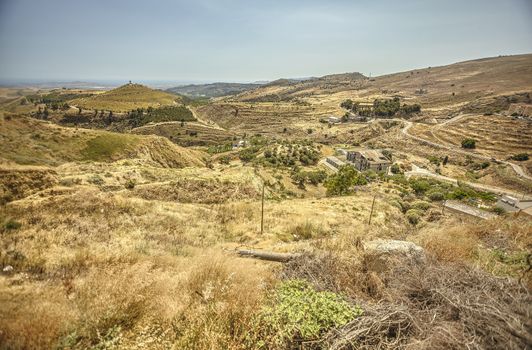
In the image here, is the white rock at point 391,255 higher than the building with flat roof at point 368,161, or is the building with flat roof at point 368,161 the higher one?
the white rock at point 391,255

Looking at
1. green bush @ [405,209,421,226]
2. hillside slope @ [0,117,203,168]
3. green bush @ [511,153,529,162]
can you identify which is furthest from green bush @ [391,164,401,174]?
hillside slope @ [0,117,203,168]

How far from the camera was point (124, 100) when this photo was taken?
130250 mm

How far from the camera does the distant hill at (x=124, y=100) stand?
111 meters

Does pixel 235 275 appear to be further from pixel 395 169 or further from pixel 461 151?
pixel 461 151

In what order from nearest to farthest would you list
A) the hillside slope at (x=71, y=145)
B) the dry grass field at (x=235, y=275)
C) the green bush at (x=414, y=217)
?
the dry grass field at (x=235, y=275), the green bush at (x=414, y=217), the hillside slope at (x=71, y=145)

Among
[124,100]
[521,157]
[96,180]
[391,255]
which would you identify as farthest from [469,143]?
[124,100]

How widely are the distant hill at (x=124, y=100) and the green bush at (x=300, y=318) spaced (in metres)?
119

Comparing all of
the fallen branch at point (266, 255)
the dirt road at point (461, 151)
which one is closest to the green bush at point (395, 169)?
the dirt road at point (461, 151)

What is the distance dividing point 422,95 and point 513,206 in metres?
130

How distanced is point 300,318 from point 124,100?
148 metres

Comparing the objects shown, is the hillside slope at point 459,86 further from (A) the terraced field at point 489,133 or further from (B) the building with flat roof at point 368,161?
(B) the building with flat roof at point 368,161

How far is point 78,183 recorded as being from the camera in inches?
832

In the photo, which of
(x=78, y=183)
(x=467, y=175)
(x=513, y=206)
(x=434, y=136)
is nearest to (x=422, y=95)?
(x=434, y=136)

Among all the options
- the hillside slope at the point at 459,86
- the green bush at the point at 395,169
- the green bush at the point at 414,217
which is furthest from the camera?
the hillside slope at the point at 459,86
